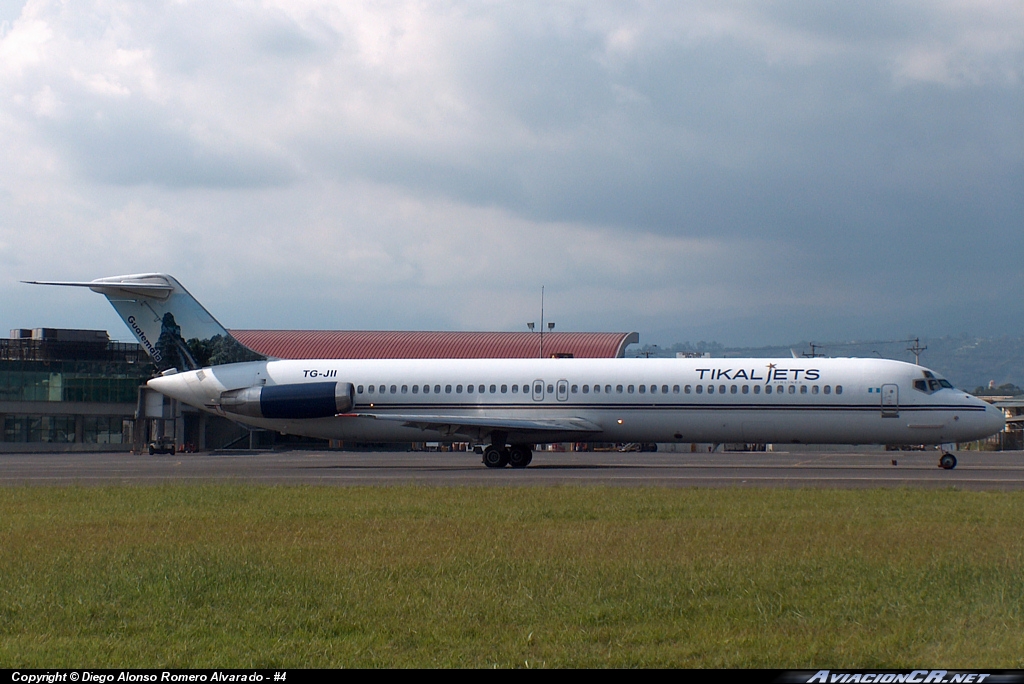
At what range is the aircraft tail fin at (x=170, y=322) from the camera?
37.0 m

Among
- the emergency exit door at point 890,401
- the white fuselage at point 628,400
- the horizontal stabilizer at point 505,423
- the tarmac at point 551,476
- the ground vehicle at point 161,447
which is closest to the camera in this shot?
the tarmac at point 551,476

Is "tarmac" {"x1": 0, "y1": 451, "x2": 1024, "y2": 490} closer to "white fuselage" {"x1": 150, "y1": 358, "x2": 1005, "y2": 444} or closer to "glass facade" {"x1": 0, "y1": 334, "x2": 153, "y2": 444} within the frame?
"white fuselage" {"x1": 150, "y1": 358, "x2": 1005, "y2": 444}

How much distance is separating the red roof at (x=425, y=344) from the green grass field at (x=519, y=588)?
50601mm

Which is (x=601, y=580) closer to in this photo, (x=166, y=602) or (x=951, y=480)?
(x=166, y=602)

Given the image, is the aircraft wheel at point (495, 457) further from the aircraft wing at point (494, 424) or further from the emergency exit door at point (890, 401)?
the emergency exit door at point (890, 401)

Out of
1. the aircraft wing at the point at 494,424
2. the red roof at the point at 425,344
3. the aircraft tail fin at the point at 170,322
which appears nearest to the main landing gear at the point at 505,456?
the aircraft wing at the point at 494,424

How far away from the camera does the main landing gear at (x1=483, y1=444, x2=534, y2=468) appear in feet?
112

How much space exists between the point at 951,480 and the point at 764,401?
26.8 ft

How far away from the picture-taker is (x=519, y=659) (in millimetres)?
7441

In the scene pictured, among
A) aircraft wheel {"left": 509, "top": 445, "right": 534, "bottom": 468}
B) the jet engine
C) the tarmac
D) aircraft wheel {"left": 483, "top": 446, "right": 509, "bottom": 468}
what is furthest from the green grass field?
the jet engine

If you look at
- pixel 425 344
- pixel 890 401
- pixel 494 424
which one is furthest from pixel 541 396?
pixel 425 344

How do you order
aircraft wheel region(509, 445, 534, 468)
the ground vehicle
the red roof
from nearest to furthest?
aircraft wheel region(509, 445, 534, 468)
the ground vehicle
the red roof

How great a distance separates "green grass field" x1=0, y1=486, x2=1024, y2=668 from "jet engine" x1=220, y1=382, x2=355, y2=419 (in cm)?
1822

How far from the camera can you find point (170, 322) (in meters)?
37.1
